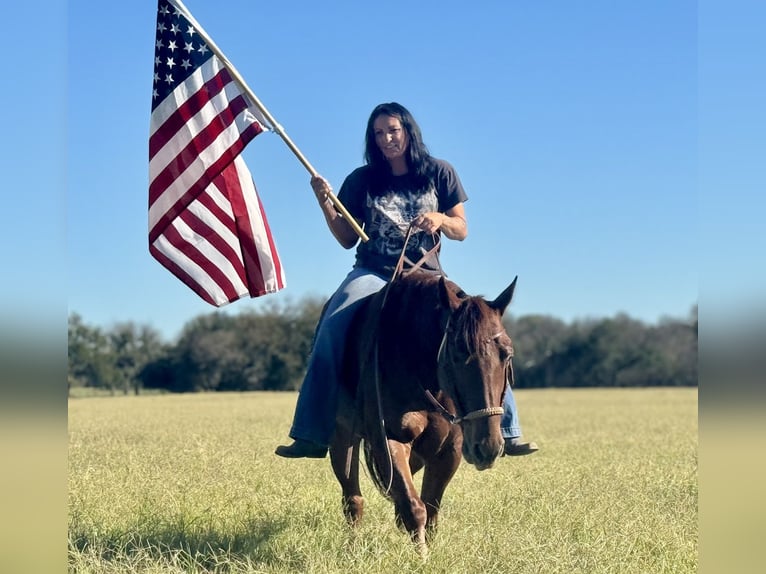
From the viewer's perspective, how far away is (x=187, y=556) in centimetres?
637

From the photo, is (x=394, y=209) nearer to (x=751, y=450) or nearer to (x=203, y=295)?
(x=203, y=295)

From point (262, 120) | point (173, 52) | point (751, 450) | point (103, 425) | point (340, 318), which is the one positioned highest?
point (173, 52)

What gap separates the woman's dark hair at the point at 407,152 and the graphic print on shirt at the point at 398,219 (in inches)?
5.4

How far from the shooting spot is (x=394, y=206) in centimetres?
666

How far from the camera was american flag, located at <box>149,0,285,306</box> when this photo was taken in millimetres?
6461

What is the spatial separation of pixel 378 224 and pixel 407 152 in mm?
624

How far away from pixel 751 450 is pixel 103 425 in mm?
18927

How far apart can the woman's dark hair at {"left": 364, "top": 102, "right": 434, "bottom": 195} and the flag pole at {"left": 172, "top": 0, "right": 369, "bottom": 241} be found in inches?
17.7

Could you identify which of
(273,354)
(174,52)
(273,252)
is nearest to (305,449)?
(273,252)

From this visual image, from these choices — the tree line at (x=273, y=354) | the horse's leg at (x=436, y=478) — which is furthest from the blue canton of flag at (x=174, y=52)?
the tree line at (x=273, y=354)

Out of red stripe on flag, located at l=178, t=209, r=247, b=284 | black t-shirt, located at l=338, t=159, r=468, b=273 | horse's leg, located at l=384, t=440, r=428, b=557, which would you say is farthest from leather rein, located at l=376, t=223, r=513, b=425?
red stripe on flag, located at l=178, t=209, r=247, b=284

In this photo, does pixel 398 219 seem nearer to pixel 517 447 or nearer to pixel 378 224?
pixel 378 224

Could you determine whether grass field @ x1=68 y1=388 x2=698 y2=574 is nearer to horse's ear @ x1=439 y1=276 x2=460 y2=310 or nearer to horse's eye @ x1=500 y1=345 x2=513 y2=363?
horse's eye @ x1=500 y1=345 x2=513 y2=363

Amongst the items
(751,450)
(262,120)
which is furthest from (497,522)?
(751,450)
